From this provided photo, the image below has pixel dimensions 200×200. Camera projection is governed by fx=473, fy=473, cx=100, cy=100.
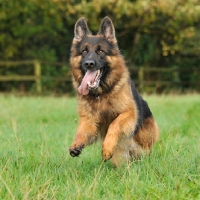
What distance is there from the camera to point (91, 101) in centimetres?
587

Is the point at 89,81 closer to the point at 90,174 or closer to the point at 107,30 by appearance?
the point at 107,30

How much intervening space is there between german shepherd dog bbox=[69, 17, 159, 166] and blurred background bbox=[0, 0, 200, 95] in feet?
50.4

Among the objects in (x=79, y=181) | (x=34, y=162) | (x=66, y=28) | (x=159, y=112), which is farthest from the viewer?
(x=66, y=28)

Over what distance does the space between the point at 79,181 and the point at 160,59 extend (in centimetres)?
2391

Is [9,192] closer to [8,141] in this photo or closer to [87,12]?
[8,141]

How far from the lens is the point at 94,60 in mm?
5691

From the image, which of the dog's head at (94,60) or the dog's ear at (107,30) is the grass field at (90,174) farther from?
the dog's ear at (107,30)

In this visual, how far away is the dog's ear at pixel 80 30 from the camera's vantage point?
625 centimetres

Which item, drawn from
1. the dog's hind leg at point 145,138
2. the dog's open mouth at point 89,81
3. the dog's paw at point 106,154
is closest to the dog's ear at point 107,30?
the dog's open mouth at point 89,81

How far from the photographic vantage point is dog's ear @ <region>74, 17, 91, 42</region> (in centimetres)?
625

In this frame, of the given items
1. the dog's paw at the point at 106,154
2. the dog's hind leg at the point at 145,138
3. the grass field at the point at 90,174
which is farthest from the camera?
the dog's hind leg at the point at 145,138

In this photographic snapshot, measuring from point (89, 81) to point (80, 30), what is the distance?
862mm

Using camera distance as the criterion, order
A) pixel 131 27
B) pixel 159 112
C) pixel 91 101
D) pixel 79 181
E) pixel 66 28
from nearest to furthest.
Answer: pixel 79 181 < pixel 91 101 < pixel 159 112 < pixel 131 27 < pixel 66 28

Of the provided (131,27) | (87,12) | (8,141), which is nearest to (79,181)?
(8,141)
